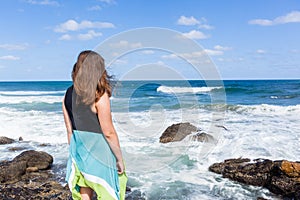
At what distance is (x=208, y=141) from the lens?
970 centimetres

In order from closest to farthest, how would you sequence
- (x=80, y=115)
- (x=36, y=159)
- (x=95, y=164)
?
(x=80, y=115) → (x=95, y=164) → (x=36, y=159)

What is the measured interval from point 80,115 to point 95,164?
1.37 feet

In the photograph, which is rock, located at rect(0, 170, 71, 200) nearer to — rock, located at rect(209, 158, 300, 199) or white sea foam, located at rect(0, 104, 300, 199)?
white sea foam, located at rect(0, 104, 300, 199)

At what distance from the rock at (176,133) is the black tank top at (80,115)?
7.49 meters

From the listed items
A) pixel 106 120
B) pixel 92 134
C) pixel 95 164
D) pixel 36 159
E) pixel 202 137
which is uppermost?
pixel 106 120

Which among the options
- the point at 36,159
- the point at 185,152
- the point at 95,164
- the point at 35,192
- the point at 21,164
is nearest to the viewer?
the point at 95,164

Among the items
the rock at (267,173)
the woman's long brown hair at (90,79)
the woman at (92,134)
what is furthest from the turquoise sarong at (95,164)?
the rock at (267,173)

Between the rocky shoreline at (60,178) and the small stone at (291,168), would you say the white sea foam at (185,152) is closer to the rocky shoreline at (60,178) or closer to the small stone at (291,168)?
the rocky shoreline at (60,178)

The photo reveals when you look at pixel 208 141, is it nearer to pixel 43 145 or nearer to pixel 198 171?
pixel 198 171

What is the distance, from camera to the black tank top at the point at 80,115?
2.18 meters

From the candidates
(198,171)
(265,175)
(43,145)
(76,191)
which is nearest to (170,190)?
(198,171)

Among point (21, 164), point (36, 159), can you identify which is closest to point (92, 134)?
point (21, 164)

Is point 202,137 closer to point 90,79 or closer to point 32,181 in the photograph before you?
point 32,181

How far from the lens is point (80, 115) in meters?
2.23
